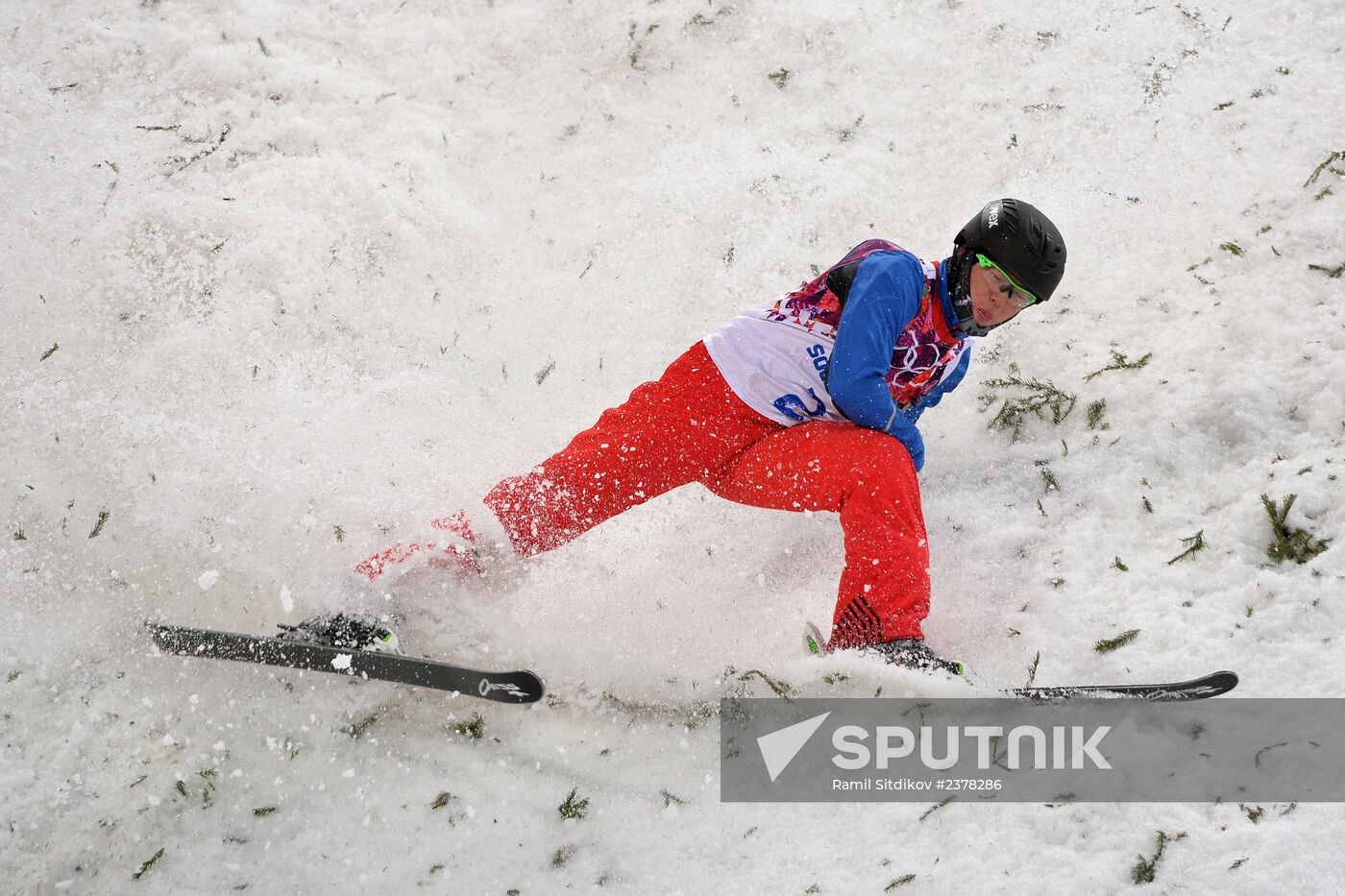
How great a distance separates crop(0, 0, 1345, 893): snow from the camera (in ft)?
9.38

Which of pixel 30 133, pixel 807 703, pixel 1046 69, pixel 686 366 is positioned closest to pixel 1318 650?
pixel 807 703

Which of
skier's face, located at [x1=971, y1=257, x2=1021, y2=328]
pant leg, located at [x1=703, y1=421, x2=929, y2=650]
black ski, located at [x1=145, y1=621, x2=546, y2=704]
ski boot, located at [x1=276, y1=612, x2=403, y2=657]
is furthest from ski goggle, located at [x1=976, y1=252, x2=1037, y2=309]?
ski boot, located at [x1=276, y1=612, x2=403, y2=657]

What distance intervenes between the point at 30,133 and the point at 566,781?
166 inches

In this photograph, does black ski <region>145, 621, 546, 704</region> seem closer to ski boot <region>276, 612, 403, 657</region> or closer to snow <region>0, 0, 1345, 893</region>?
ski boot <region>276, 612, 403, 657</region>

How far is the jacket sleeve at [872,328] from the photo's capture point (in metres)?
2.92

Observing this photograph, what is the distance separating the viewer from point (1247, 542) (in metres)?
3.27

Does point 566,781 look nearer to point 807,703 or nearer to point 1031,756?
point 807,703

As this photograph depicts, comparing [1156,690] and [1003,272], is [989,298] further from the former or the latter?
[1156,690]

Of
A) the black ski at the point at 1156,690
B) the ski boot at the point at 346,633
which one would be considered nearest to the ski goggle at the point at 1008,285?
the black ski at the point at 1156,690

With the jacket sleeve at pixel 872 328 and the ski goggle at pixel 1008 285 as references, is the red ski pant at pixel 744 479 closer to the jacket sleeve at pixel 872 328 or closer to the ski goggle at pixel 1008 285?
the jacket sleeve at pixel 872 328

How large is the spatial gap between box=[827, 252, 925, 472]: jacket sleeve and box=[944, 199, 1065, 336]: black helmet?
22 centimetres

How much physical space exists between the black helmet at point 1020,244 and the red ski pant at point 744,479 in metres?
0.68

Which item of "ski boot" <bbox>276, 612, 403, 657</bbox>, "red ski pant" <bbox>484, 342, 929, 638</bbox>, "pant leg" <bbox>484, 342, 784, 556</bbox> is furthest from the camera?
"pant leg" <bbox>484, 342, 784, 556</bbox>

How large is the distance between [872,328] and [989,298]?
0.42 meters
